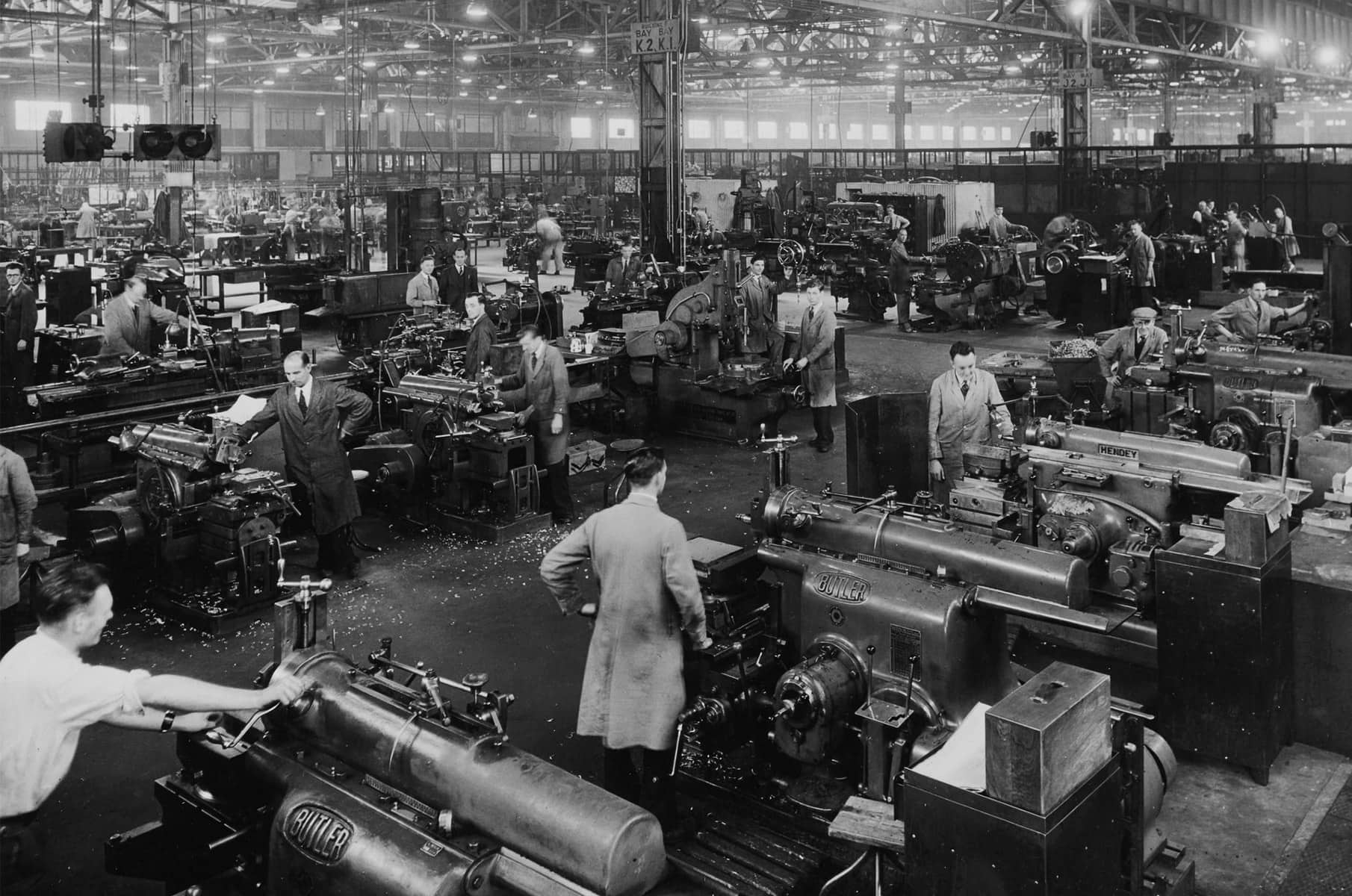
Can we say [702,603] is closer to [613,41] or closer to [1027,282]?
[1027,282]

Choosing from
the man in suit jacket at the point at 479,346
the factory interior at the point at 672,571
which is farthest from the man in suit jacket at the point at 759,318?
the man in suit jacket at the point at 479,346

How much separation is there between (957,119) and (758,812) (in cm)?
4836

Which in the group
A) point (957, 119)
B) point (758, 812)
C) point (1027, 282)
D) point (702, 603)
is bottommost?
point (758, 812)

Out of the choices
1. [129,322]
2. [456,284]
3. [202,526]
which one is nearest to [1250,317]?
[202,526]

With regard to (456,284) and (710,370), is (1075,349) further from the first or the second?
(456,284)

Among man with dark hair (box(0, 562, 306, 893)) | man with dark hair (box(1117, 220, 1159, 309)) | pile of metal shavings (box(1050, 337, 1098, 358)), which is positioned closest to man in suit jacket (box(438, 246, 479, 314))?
pile of metal shavings (box(1050, 337, 1098, 358))

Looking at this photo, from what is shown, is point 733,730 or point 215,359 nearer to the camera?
point 733,730

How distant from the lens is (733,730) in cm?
401

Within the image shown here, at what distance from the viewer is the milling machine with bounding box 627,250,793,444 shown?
989cm

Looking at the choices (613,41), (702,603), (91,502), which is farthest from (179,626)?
(613,41)

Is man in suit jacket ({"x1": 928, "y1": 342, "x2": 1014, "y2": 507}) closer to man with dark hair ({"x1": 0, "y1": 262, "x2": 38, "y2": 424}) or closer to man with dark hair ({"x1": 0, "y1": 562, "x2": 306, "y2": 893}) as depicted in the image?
man with dark hair ({"x1": 0, "y1": 562, "x2": 306, "y2": 893})

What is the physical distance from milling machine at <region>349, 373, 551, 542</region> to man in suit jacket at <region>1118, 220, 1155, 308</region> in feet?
32.2

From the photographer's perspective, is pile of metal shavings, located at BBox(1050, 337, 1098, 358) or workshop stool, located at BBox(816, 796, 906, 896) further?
pile of metal shavings, located at BBox(1050, 337, 1098, 358)

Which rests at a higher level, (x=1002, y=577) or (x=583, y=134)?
(x=583, y=134)
